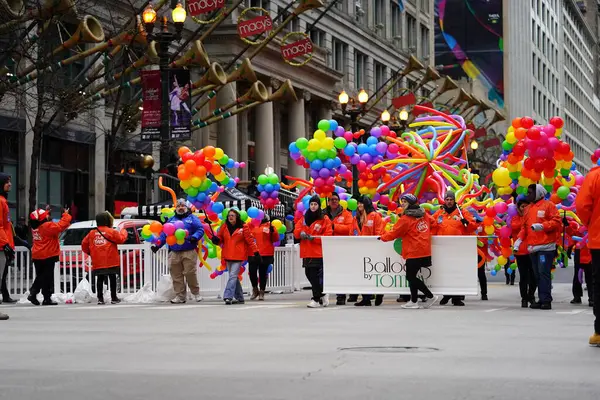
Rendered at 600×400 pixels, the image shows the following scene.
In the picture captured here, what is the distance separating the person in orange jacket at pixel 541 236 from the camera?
17.7 metres

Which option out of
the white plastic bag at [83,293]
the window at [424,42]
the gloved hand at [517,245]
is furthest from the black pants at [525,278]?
the window at [424,42]

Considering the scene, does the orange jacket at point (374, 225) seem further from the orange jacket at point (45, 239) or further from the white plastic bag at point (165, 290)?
the orange jacket at point (45, 239)

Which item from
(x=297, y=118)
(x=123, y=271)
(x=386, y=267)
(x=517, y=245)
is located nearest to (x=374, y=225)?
(x=386, y=267)

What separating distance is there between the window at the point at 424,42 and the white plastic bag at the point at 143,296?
60057mm

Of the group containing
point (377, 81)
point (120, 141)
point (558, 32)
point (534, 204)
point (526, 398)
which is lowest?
point (526, 398)

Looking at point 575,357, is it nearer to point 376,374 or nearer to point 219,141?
point 376,374

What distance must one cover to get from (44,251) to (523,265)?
8.11 metres

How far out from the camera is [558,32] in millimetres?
137500

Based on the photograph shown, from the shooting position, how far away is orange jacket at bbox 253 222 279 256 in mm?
22656

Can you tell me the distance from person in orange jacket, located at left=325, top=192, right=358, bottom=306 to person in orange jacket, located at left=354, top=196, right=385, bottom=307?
0.22m

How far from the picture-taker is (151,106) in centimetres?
2448

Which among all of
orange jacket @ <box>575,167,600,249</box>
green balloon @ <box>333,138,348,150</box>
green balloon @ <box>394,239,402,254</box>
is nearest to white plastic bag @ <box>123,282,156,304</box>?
green balloon @ <box>333,138,348,150</box>

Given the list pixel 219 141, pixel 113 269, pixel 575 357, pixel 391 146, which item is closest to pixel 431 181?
pixel 391 146

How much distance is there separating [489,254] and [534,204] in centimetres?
344
